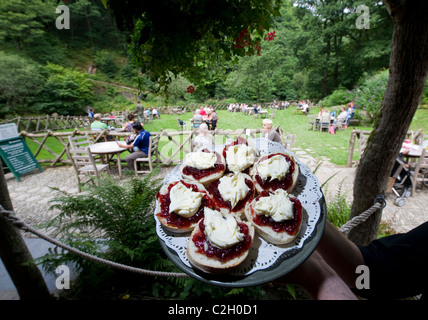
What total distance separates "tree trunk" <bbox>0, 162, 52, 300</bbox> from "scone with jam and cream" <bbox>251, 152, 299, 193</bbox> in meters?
2.72

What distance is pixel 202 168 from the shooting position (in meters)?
2.34

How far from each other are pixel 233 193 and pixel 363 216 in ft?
4.27

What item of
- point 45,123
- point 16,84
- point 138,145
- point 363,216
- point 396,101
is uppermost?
point 16,84

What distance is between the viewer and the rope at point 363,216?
6.24 feet

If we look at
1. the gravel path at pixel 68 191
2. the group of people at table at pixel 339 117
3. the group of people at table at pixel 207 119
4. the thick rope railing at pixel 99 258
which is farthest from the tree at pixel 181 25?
the group of people at table at pixel 339 117

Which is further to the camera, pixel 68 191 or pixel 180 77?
pixel 180 77

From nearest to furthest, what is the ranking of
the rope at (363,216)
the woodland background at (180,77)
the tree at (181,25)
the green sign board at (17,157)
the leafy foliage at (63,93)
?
the tree at (181,25) < the rope at (363,216) < the green sign board at (17,157) < the woodland background at (180,77) < the leafy foliage at (63,93)

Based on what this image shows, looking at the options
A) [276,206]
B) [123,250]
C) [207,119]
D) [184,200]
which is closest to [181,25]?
[184,200]

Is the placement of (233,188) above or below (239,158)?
below

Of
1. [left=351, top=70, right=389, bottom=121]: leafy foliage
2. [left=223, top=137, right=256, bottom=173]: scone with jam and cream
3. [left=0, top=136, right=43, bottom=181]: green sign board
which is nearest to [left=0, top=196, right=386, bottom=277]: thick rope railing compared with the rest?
[left=223, top=137, right=256, bottom=173]: scone with jam and cream

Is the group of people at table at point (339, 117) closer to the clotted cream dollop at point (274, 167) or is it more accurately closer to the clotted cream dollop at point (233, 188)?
the clotted cream dollop at point (274, 167)

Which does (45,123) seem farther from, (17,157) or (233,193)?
(233,193)

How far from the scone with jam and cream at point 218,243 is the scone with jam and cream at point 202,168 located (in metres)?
0.69
